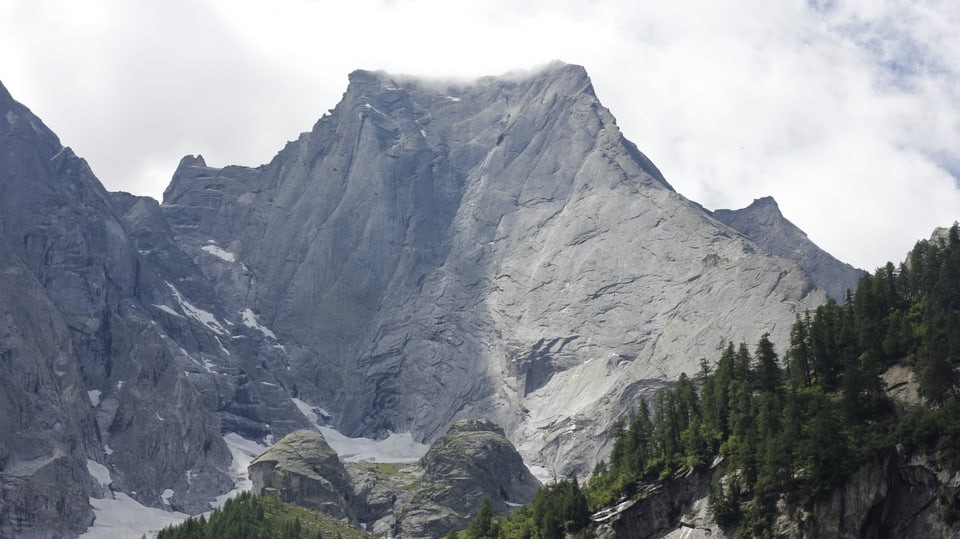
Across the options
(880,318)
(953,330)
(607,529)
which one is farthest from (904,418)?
(607,529)

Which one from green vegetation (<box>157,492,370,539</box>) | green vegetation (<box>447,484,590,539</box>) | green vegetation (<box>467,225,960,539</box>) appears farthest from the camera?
green vegetation (<box>157,492,370,539</box>)

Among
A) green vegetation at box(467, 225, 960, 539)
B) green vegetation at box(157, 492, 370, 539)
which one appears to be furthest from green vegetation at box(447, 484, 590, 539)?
green vegetation at box(157, 492, 370, 539)

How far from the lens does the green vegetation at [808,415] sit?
A: 111 m

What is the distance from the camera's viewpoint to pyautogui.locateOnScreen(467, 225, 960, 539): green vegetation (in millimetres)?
111188

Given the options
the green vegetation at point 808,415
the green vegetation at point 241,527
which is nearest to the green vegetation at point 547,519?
the green vegetation at point 808,415

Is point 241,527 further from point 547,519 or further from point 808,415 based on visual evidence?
point 808,415

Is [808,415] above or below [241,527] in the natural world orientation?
below

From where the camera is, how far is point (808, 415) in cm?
11844

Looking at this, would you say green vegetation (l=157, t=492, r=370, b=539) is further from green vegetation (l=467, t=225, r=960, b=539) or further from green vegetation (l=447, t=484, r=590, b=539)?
green vegetation (l=467, t=225, r=960, b=539)

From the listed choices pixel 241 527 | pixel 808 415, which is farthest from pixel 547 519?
pixel 241 527

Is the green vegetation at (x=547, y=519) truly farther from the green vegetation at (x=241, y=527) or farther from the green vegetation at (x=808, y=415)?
the green vegetation at (x=241, y=527)

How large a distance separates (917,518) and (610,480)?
38.7m

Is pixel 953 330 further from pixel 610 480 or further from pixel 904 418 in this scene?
pixel 610 480

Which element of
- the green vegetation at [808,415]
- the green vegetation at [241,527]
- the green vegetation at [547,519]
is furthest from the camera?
the green vegetation at [241,527]
